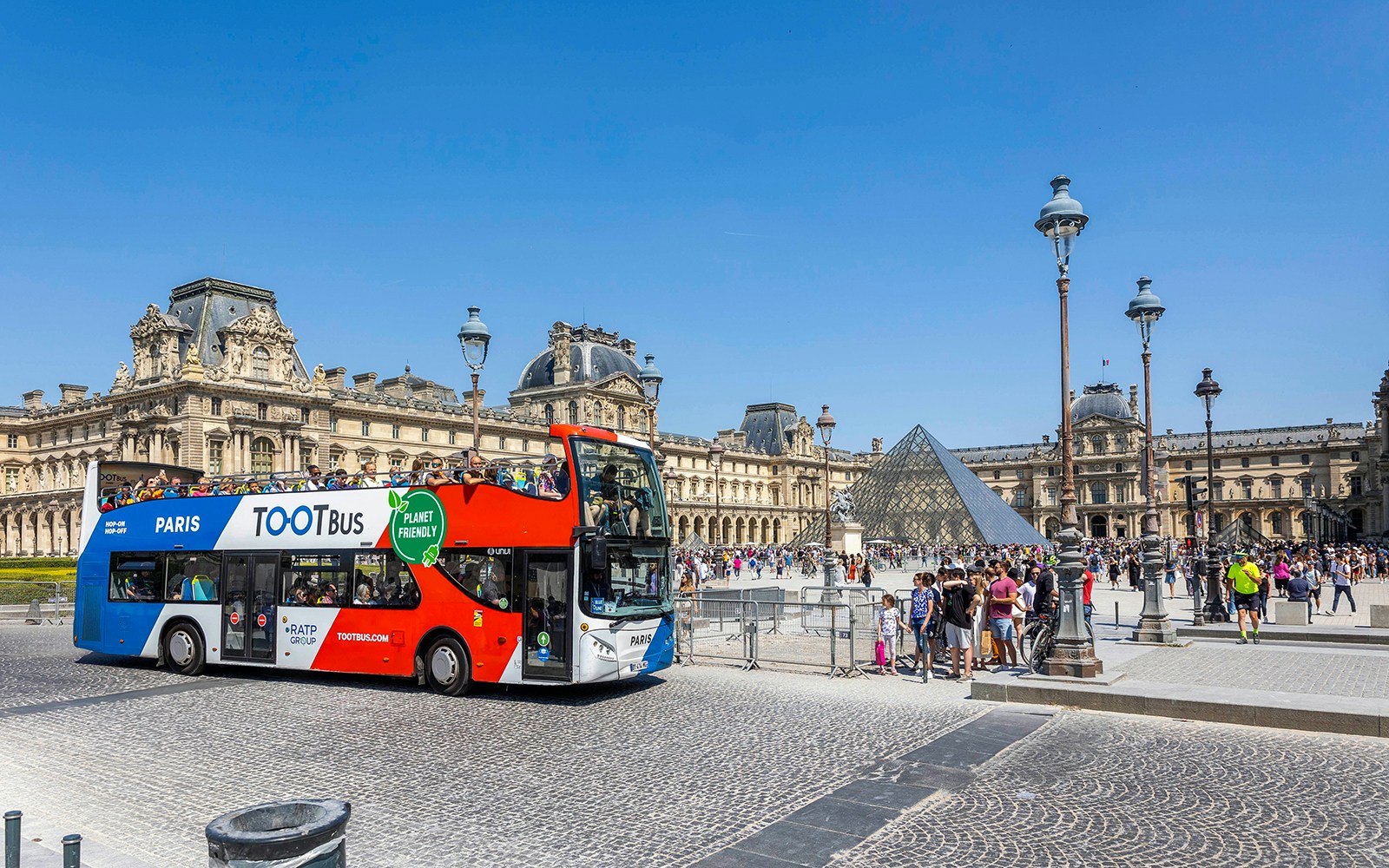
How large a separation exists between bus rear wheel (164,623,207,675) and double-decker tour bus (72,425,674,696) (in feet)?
0.08

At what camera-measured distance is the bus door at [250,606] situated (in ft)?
41.0

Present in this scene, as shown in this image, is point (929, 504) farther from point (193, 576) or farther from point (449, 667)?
point (193, 576)

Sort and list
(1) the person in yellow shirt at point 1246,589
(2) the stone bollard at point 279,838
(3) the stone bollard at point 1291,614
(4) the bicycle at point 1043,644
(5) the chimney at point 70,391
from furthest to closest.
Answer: (5) the chimney at point 70,391, (3) the stone bollard at point 1291,614, (1) the person in yellow shirt at point 1246,589, (4) the bicycle at point 1043,644, (2) the stone bollard at point 279,838

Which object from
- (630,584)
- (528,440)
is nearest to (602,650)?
(630,584)

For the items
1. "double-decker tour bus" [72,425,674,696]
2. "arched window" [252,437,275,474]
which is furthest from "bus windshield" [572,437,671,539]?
"arched window" [252,437,275,474]

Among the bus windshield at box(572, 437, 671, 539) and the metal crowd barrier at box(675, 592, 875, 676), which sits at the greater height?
the bus windshield at box(572, 437, 671, 539)

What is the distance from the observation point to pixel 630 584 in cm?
1121

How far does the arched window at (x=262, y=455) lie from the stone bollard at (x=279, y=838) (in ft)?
163

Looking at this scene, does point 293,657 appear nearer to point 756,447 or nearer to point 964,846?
point 964,846

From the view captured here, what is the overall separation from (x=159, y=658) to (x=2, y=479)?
59470 mm

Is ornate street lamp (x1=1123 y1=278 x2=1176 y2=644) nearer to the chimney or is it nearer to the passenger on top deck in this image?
the passenger on top deck

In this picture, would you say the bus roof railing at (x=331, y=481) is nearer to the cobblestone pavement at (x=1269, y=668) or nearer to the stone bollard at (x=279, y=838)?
the stone bollard at (x=279, y=838)

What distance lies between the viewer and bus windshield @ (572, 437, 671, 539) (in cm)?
1081

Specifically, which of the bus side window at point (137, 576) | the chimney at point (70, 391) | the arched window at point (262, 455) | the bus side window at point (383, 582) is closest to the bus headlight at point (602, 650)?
the bus side window at point (383, 582)
